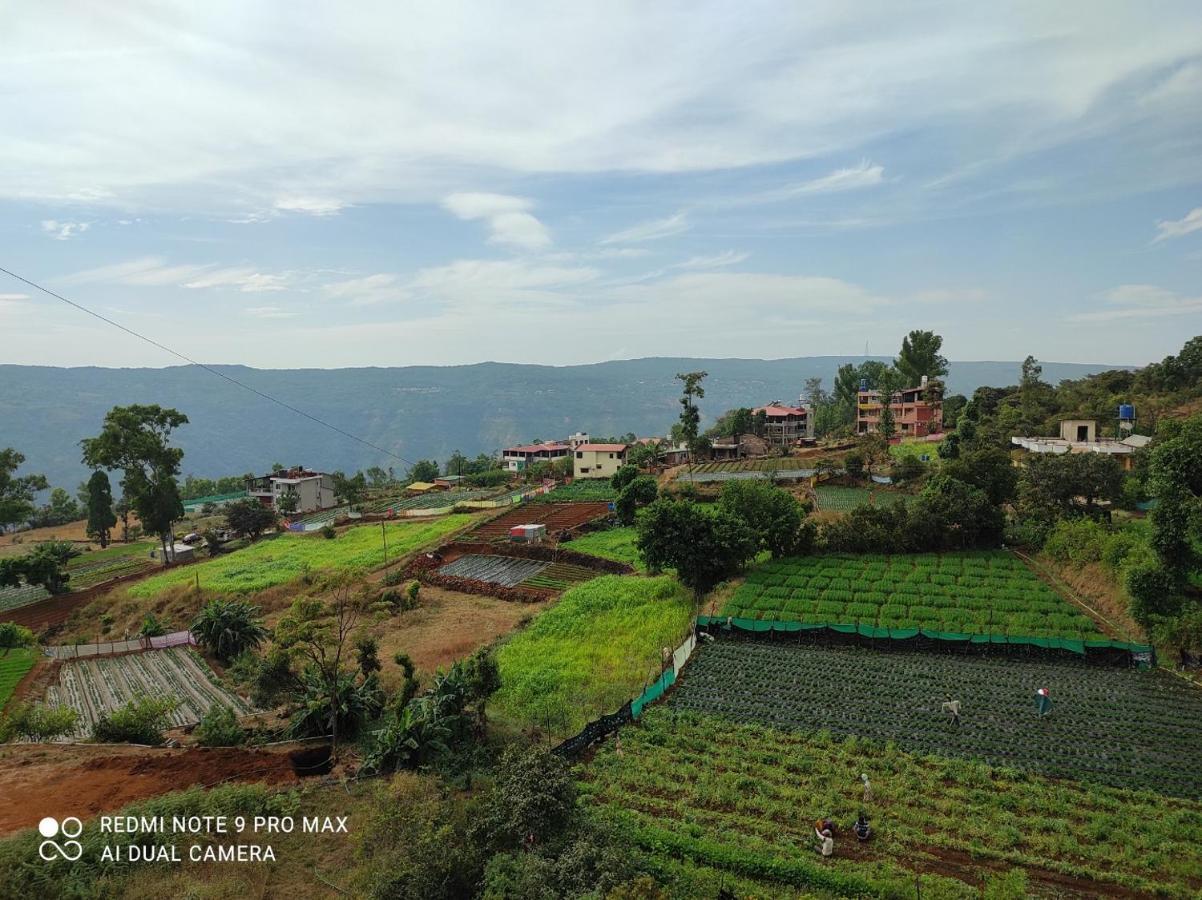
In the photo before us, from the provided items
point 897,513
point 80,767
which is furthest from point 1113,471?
point 80,767

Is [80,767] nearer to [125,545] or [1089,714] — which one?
[1089,714]

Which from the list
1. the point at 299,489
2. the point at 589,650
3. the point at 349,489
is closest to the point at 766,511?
the point at 589,650

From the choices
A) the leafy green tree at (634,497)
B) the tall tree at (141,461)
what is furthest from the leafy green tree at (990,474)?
the tall tree at (141,461)

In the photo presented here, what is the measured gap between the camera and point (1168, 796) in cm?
1402

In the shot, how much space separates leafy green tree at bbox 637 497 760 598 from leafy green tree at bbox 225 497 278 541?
3918 cm

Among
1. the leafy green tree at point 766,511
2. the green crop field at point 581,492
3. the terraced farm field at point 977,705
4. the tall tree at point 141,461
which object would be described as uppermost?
the tall tree at point 141,461

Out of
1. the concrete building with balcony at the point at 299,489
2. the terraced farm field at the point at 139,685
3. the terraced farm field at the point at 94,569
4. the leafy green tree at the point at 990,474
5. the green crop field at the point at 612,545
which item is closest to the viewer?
the terraced farm field at the point at 139,685

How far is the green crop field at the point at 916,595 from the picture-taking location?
23.7m

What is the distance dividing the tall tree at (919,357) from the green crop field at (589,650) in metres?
57.0

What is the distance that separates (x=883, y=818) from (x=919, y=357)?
7048cm

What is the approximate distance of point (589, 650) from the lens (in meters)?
23.3

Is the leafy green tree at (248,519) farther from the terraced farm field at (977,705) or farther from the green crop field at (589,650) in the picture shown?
the terraced farm field at (977,705)

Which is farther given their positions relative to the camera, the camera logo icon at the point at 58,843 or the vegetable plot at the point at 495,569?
the vegetable plot at the point at 495,569

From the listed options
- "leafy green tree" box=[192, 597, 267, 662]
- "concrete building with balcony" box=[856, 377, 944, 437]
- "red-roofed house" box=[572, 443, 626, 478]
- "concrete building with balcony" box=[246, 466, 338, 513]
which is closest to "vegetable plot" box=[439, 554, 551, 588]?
"leafy green tree" box=[192, 597, 267, 662]
